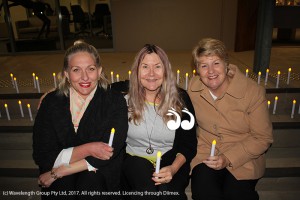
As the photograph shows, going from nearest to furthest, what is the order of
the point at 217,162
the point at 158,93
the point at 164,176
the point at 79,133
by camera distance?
the point at 164,176, the point at 217,162, the point at 79,133, the point at 158,93

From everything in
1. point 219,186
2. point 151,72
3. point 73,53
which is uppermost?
point 73,53

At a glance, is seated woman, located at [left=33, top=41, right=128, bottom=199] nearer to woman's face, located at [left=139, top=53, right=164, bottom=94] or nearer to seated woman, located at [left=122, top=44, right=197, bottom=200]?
seated woman, located at [left=122, top=44, right=197, bottom=200]

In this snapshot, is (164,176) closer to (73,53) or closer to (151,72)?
(151,72)

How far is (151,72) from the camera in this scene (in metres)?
1.95

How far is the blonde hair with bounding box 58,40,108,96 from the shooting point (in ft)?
6.44

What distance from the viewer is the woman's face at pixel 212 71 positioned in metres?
1.91

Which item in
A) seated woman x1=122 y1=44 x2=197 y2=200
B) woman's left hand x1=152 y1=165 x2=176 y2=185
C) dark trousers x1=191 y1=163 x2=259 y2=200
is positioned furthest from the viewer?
seated woman x1=122 y1=44 x2=197 y2=200

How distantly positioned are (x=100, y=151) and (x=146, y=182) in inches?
15.7

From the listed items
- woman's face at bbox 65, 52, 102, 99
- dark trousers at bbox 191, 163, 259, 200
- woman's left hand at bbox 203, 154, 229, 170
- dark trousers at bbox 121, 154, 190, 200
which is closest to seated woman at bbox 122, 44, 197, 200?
dark trousers at bbox 121, 154, 190, 200

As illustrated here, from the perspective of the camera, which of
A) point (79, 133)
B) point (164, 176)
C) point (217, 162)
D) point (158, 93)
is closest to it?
point (164, 176)

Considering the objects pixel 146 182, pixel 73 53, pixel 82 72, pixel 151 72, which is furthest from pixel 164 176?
pixel 73 53

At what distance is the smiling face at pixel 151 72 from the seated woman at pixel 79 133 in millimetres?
253

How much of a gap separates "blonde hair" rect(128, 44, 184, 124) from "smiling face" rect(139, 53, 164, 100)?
0.10ft

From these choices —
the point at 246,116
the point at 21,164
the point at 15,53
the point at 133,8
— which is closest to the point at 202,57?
the point at 246,116
